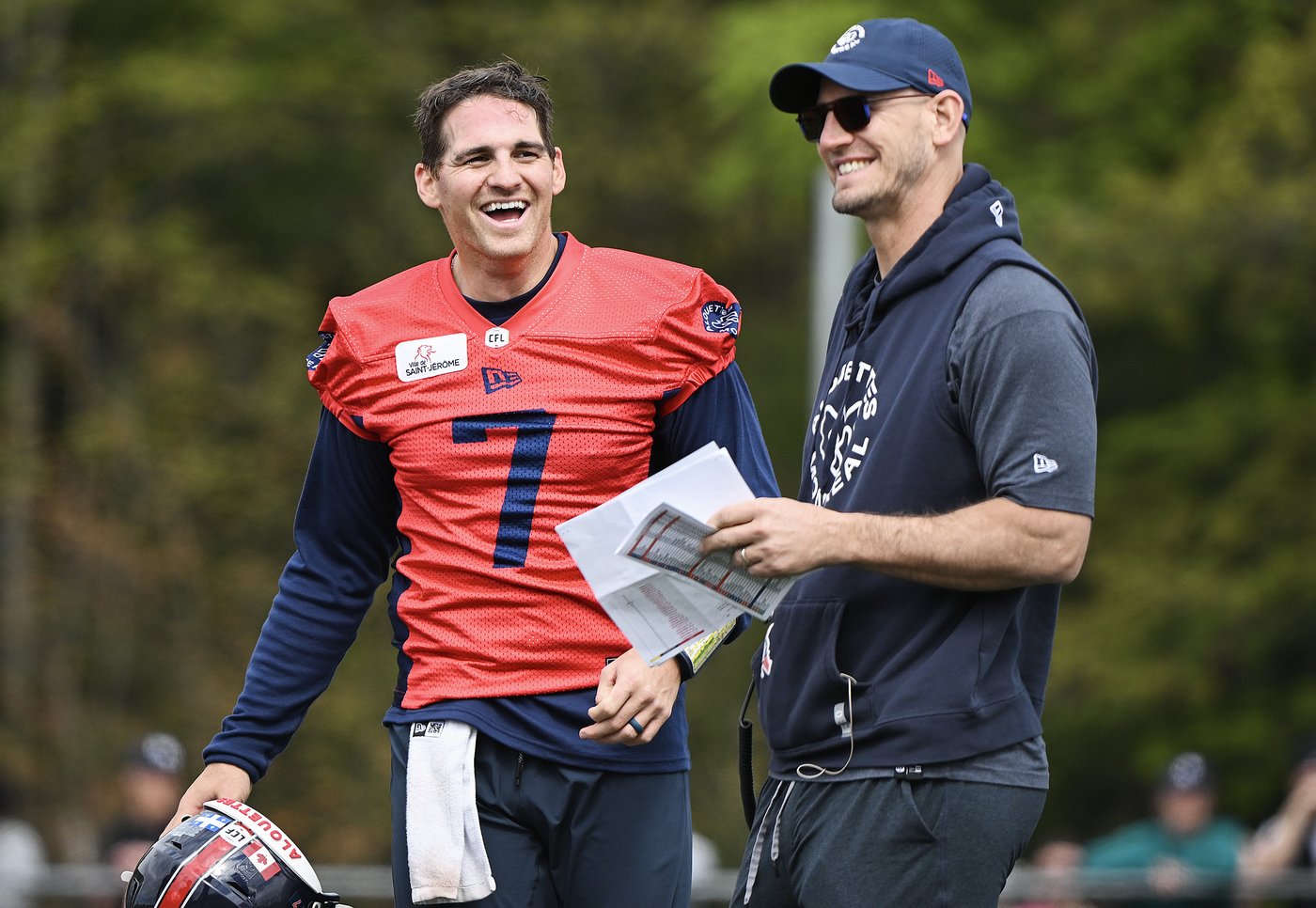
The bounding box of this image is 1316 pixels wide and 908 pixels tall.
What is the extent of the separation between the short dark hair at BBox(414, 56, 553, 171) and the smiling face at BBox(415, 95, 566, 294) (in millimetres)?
17

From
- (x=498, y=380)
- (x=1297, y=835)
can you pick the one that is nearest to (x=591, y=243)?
(x=1297, y=835)

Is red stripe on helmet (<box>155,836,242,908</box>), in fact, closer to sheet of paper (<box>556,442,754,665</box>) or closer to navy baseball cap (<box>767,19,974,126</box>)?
sheet of paper (<box>556,442,754,665</box>)

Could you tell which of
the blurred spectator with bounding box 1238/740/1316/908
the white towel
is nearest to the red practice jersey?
the white towel

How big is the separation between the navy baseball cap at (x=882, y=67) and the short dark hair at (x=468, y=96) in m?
0.57

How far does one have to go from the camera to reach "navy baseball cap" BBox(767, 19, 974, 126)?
370 centimetres

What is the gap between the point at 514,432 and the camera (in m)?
3.89

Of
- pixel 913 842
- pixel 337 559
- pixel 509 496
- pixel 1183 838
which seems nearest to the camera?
pixel 913 842

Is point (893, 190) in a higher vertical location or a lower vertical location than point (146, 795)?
higher

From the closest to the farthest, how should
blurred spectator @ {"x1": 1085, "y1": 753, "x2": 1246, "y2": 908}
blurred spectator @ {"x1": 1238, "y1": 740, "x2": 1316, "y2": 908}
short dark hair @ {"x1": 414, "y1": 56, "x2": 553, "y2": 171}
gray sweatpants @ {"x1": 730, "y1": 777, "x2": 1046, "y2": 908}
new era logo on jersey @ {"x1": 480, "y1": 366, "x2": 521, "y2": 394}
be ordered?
gray sweatpants @ {"x1": 730, "y1": 777, "x2": 1046, "y2": 908}
new era logo on jersey @ {"x1": 480, "y1": 366, "x2": 521, "y2": 394}
short dark hair @ {"x1": 414, "y1": 56, "x2": 553, "y2": 171}
blurred spectator @ {"x1": 1238, "y1": 740, "x2": 1316, "y2": 908}
blurred spectator @ {"x1": 1085, "y1": 753, "x2": 1246, "y2": 908}

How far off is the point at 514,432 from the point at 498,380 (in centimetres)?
12

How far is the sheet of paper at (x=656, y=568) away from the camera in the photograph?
10.8ft

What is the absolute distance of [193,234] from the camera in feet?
68.6

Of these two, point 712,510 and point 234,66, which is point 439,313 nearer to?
point 712,510

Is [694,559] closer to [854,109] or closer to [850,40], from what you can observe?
[854,109]
